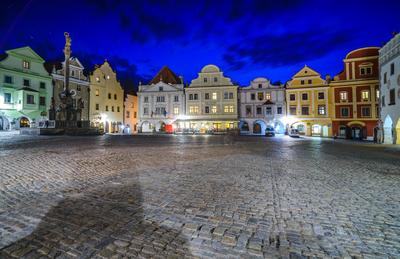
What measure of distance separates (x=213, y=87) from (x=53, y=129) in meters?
31.5

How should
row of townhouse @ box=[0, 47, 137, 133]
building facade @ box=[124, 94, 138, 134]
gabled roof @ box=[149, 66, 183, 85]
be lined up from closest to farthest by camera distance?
row of townhouse @ box=[0, 47, 137, 133], gabled roof @ box=[149, 66, 183, 85], building facade @ box=[124, 94, 138, 134]

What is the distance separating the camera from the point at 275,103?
45969 mm

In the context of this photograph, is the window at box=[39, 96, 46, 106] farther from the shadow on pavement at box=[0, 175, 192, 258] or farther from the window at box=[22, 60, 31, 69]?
the shadow on pavement at box=[0, 175, 192, 258]

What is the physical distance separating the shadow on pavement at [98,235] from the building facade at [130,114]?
52867 millimetres

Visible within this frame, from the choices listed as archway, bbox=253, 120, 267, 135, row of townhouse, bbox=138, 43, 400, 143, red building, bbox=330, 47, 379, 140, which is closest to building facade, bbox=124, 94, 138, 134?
row of townhouse, bbox=138, 43, 400, 143

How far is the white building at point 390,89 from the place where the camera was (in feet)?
70.9

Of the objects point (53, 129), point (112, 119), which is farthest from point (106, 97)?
point (53, 129)

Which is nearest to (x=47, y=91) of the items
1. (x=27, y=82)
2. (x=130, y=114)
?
(x=27, y=82)

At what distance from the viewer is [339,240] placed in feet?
10.2

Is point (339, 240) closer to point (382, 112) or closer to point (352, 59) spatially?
point (382, 112)

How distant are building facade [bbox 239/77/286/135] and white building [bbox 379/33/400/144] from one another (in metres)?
20.7

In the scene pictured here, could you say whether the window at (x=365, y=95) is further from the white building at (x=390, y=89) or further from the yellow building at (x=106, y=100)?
the yellow building at (x=106, y=100)

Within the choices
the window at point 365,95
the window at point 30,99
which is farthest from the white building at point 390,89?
the window at point 30,99

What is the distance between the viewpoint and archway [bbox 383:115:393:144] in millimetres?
23302
